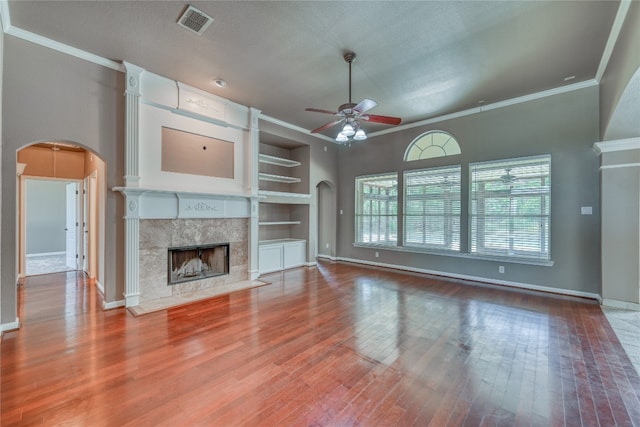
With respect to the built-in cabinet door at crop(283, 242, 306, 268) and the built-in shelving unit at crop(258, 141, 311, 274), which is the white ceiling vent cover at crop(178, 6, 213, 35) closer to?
the built-in shelving unit at crop(258, 141, 311, 274)

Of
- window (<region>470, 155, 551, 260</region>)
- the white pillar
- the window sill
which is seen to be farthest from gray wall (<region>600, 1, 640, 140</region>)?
the white pillar

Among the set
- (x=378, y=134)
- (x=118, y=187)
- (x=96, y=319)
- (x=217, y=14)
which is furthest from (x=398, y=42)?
(x=96, y=319)

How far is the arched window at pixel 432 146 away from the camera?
5.82 m

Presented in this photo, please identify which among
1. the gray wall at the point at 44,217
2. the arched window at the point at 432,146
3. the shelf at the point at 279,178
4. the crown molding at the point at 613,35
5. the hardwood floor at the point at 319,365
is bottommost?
the hardwood floor at the point at 319,365

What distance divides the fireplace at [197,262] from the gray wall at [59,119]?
74 cm

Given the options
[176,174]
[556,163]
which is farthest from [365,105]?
[556,163]

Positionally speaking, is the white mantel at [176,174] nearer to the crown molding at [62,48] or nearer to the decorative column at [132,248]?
the decorative column at [132,248]

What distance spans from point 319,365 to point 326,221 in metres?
5.71

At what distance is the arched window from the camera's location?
5816 mm

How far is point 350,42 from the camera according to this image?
3.30m

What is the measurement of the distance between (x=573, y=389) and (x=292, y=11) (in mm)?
4266

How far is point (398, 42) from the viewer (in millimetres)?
3293

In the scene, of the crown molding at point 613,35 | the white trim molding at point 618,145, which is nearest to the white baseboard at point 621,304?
the white trim molding at point 618,145

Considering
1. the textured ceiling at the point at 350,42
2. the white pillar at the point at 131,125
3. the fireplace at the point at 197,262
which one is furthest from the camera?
the fireplace at the point at 197,262
